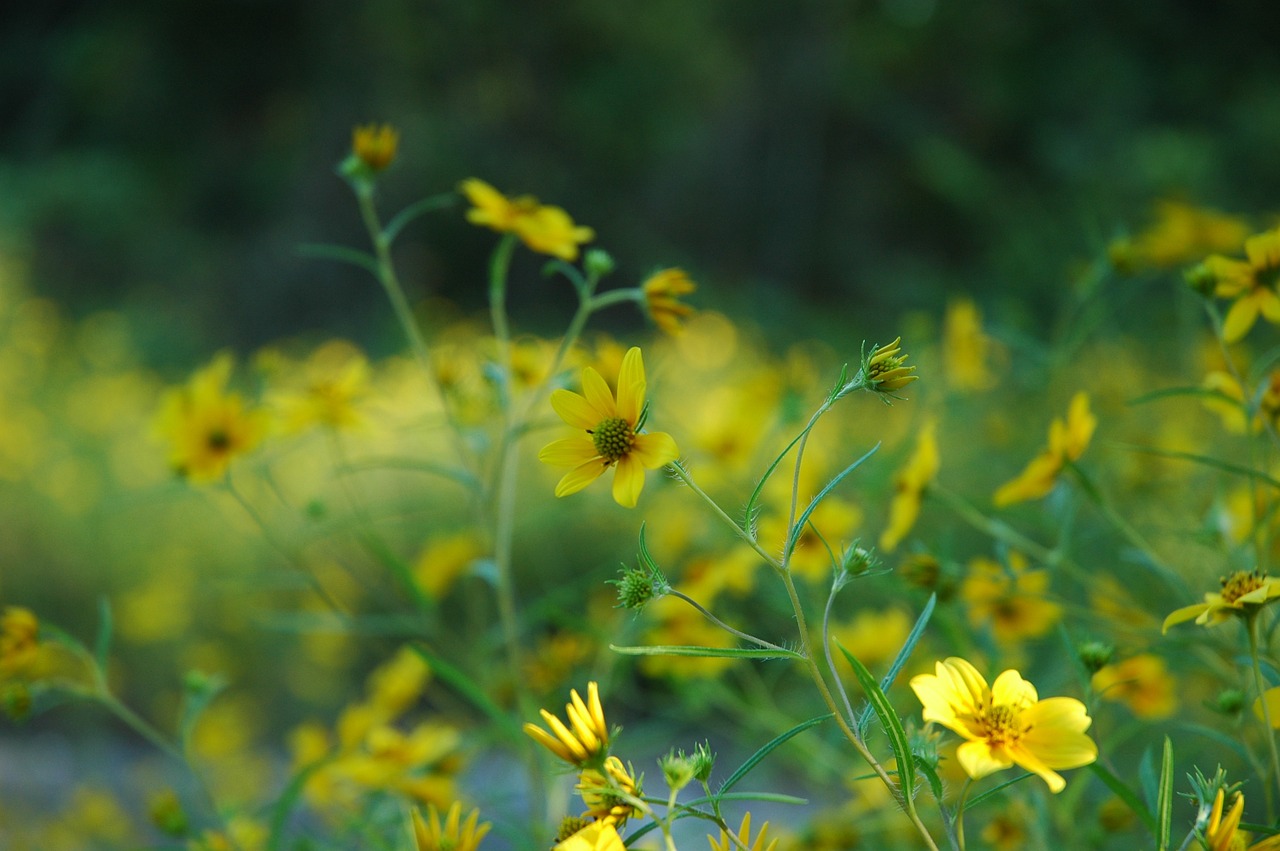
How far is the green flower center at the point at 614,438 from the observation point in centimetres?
47

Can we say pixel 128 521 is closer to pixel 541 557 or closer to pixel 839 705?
pixel 541 557

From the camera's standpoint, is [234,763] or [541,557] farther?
[541,557]

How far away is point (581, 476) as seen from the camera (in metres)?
0.48

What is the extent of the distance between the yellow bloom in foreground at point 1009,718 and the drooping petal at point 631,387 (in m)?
0.17

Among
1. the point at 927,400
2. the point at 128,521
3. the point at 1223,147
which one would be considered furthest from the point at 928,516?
the point at 1223,147

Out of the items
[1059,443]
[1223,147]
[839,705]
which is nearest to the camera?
[1059,443]

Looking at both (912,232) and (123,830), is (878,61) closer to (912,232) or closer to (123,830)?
(912,232)

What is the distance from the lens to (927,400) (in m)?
1.35

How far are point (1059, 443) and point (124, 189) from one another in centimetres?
736

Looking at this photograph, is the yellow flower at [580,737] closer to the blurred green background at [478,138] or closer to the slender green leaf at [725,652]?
the slender green leaf at [725,652]

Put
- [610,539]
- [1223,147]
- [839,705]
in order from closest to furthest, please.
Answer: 1. [839,705]
2. [610,539]
3. [1223,147]

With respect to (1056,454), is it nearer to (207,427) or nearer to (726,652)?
(726,652)

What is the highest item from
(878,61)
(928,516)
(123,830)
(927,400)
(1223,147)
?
(878,61)

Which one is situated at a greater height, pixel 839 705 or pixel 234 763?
pixel 839 705
